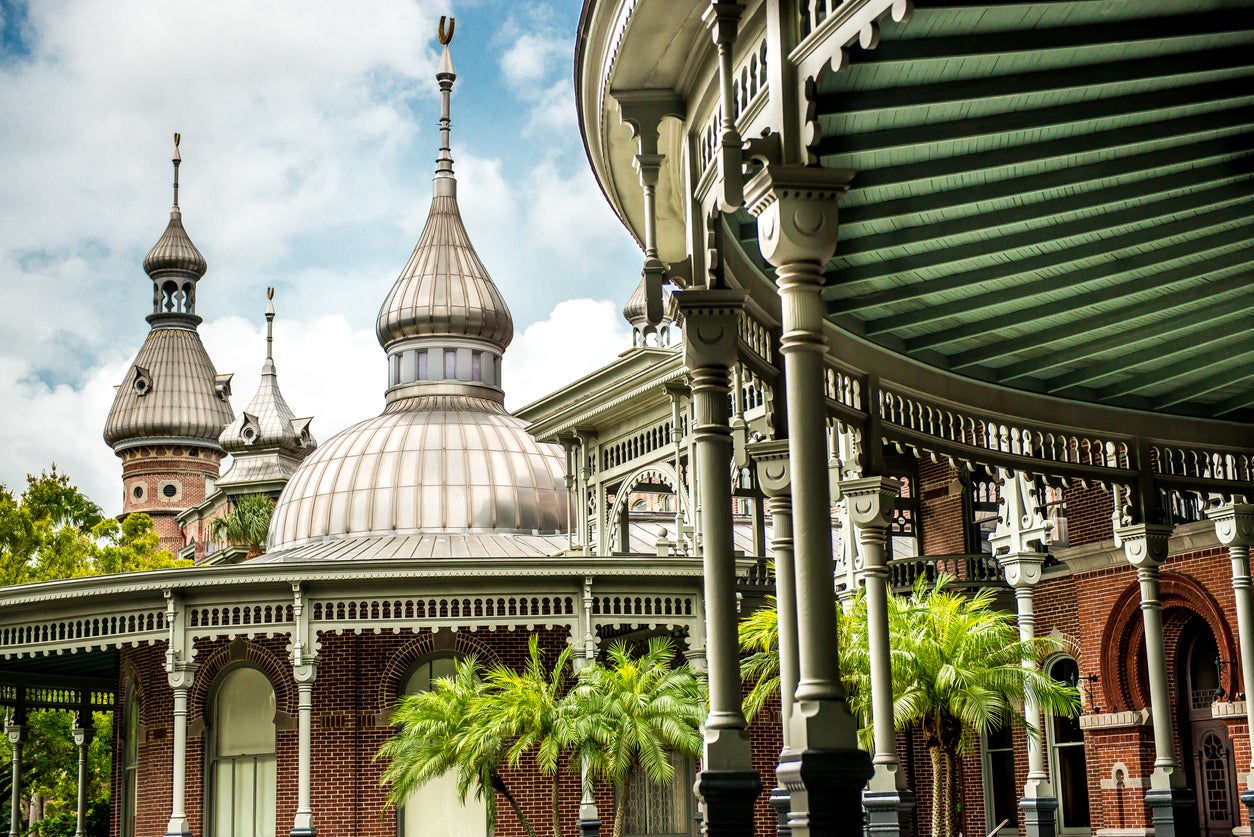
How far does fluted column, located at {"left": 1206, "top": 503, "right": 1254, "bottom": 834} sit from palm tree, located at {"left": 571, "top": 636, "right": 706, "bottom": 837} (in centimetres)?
721

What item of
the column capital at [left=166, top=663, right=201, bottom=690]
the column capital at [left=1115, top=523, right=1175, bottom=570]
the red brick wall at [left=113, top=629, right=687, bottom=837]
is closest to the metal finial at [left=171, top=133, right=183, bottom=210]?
the red brick wall at [left=113, top=629, right=687, bottom=837]

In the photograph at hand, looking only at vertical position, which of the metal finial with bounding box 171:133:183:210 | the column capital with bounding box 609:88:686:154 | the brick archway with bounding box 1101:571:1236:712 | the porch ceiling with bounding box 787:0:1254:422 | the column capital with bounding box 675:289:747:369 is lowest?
the brick archway with bounding box 1101:571:1236:712

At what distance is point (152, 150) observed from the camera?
96312 millimetres

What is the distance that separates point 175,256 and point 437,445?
209ft

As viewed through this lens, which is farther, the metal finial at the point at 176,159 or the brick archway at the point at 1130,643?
Answer: the metal finial at the point at 176,159

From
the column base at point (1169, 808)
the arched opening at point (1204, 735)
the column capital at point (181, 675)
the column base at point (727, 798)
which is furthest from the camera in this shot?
the column capital at point (181, 675)

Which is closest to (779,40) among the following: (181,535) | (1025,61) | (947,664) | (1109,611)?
(1025,61)

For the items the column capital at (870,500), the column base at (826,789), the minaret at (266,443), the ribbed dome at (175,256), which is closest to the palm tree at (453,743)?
the column capital at (870,500)

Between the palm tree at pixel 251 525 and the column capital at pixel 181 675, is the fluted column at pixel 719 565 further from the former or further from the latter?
the palm tree at pixel 251 525

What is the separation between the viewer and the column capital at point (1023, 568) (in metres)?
24.0

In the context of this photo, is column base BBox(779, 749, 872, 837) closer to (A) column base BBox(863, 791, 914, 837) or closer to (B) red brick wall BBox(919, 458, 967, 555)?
(A) column base BBox(863, 791, 914, 837)

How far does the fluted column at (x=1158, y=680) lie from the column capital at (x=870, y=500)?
2.46m

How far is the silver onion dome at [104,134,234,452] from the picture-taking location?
92.0 metres

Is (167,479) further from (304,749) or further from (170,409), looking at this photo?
(304,749)
